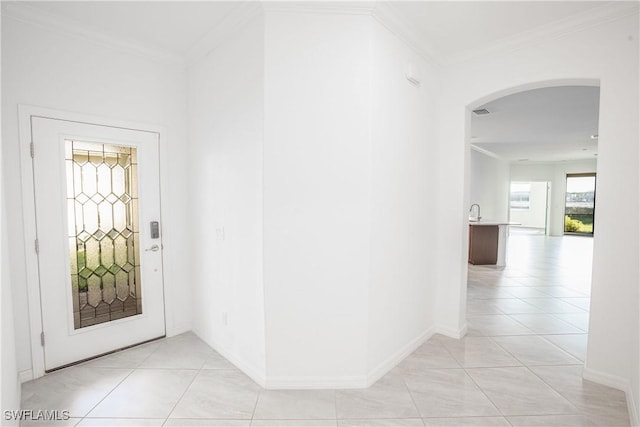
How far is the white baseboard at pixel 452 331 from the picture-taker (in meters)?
3.42

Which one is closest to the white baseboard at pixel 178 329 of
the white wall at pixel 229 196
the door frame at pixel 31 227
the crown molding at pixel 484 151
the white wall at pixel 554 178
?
the white wall at pixel 229 196

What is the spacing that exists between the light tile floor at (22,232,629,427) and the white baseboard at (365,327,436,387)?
5 cm

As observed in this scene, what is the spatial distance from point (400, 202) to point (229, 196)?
5.01 feet

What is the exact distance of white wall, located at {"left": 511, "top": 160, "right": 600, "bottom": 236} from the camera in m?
12.3

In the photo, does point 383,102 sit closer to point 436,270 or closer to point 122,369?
point 436,270

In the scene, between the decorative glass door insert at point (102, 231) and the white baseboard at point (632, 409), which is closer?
the white baseboard at point (632, 409)

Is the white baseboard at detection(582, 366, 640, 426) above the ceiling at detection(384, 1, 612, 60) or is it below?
below

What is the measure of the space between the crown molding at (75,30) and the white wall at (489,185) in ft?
26.0

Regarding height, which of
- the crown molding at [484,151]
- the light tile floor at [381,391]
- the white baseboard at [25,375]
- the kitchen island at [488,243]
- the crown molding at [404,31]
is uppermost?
the crown molding at [484,151]

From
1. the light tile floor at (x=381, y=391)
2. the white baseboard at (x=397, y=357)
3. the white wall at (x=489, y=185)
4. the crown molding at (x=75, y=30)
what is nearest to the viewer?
the light tile floor at (x=381, y=391)

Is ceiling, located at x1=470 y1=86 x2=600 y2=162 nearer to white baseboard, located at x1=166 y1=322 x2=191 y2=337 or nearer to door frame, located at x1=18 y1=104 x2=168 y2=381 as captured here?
white baseboard, located at x1=166 y1=322 x2=191 y2=337

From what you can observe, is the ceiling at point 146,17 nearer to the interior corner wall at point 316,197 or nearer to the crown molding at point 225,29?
the crown molding at point 225,29

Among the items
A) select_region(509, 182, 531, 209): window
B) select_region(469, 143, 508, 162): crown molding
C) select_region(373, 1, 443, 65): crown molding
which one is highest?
select_region(469, 143, 508, 162): crown molding

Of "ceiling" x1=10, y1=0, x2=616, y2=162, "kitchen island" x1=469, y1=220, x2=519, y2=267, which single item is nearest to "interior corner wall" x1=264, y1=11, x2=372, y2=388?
"ceiling" x1=10, y1=0, x2=616, y2=162
